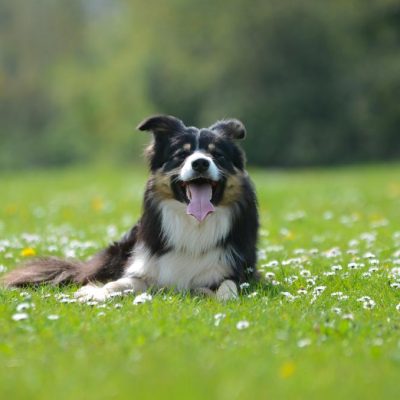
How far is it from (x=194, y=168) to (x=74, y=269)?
191 cm

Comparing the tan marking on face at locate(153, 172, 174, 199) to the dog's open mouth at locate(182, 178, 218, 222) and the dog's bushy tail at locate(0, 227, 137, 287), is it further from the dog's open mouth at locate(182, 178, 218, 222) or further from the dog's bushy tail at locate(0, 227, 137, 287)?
the dog's bushy tail at locate(0, 227, 137, 287)

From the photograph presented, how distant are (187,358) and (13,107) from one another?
59322 millimetres

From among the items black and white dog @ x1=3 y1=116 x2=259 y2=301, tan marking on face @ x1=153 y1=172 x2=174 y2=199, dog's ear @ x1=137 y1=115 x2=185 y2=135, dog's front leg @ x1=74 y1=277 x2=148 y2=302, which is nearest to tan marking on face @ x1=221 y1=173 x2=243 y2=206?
black and white dog @ x1=3 y1=116 x2=259 y2=301

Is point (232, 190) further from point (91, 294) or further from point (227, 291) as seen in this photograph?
point (91, 294)

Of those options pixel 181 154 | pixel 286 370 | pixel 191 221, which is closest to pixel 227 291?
pixel 191 221

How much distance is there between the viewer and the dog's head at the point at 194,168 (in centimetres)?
719

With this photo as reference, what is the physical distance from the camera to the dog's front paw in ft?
21.7

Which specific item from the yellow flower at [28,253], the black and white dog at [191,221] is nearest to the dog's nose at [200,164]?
the black and white dog at [191,221]

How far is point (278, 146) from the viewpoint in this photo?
42.0m

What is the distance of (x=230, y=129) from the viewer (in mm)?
7793

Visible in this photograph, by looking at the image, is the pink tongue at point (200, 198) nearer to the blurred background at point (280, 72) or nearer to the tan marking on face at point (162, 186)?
the tan marking on face at point (162, 186)

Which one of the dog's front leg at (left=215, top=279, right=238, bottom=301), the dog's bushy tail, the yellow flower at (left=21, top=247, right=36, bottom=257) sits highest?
the dog's front leg at (left=215, top=279, right=238, bottom=301)

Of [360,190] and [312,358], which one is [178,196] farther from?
[360,190]

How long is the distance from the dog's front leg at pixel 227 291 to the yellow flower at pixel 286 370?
2.16 metres
